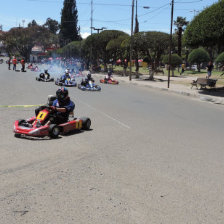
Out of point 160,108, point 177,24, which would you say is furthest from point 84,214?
point 177,24

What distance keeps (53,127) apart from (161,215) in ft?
13.9

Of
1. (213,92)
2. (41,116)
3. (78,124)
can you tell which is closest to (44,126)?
(41,116)

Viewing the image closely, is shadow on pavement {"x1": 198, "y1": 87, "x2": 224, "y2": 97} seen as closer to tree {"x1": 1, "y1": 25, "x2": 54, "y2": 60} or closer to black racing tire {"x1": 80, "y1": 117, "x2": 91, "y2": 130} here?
black racing tire {"x1": 80, "y1": 117, "x2": 91, "y2": 130}

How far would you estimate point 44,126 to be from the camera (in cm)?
768

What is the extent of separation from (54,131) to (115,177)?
114 inches

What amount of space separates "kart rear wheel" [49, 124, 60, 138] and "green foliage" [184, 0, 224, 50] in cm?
1423

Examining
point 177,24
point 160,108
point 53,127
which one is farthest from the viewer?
point 177,24

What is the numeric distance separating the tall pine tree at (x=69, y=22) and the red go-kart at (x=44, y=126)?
9873 cm

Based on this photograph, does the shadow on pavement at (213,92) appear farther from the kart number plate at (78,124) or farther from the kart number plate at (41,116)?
the kart number plate at (41,116)

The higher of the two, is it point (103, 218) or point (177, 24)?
point (177, 24)

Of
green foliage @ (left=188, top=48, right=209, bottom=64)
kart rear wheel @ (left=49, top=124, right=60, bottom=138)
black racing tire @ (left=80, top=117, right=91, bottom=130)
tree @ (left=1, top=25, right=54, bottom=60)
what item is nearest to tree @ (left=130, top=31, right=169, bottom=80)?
green foliage @ (left=188, top=48, right=209, bottom=64)

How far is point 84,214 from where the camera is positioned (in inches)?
157

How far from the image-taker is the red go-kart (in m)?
7.61

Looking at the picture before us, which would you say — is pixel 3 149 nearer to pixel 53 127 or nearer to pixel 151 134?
pixel 53 127
